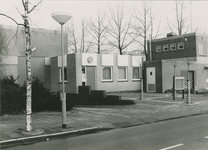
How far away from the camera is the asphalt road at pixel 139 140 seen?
22.5ft

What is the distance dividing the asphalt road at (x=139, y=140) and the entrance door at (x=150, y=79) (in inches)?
614

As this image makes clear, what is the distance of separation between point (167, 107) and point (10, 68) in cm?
1816

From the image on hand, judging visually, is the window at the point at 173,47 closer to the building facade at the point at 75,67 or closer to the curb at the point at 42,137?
the building facade at the point at 75,67

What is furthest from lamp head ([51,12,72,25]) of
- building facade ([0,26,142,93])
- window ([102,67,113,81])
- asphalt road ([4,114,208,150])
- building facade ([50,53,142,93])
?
window ([102,67,113,81])

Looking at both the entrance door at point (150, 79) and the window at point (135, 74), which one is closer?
the entrance door at point (150, 79)

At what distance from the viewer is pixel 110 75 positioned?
81.0ft

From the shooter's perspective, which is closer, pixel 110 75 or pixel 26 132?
pixel 26 132

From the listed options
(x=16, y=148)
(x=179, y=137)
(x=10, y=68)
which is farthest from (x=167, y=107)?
(x=10, y=68)

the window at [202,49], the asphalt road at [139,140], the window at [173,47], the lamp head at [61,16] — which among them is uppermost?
the window at [173,47]

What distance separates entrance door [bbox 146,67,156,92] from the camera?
2527 centimetres

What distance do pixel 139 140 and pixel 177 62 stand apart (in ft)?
63.9

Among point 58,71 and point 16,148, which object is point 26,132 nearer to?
point 16,148

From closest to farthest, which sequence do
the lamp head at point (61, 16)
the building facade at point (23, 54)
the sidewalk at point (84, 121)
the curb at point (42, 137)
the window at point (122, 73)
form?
the curb at point (42, 137)
the sidewalk at point (84, 121)
the lamp head at point (61, 16)
the window at point (122, 73)
the building facade at point (23, 54)

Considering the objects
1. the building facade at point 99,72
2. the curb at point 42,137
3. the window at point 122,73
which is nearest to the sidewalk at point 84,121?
the curb at point 42,137
